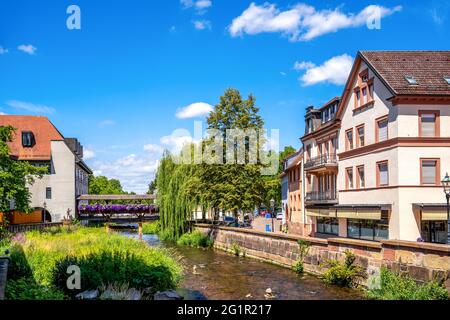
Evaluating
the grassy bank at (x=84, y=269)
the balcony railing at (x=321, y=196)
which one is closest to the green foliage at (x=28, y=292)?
the grassy bank at (x=84, y=269)

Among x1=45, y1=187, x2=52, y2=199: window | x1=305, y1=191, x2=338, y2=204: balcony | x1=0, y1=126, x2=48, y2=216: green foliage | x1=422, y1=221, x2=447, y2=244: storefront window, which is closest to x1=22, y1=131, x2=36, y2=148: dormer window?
x1=45, y1=187, x2=52, y2=199: window

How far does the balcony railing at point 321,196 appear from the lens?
→ 35025 mm

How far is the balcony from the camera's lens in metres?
34.9

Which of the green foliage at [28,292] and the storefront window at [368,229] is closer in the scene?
the green foliage at [28,292]

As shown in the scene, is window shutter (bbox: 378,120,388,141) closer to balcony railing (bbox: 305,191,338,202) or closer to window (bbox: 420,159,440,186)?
window (bbox: 420,159,440,186)

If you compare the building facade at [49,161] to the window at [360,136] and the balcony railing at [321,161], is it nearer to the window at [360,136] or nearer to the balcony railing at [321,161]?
the balcony railing at [321,161]

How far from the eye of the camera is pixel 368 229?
98.5 feet

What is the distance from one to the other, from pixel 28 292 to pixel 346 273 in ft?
42.2

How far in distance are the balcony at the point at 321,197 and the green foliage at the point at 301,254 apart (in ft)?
30.8

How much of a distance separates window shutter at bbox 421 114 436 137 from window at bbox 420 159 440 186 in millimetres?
1455

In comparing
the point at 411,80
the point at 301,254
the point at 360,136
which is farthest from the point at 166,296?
the point at 360,136

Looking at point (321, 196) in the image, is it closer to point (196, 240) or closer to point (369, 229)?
point (369, 229)
